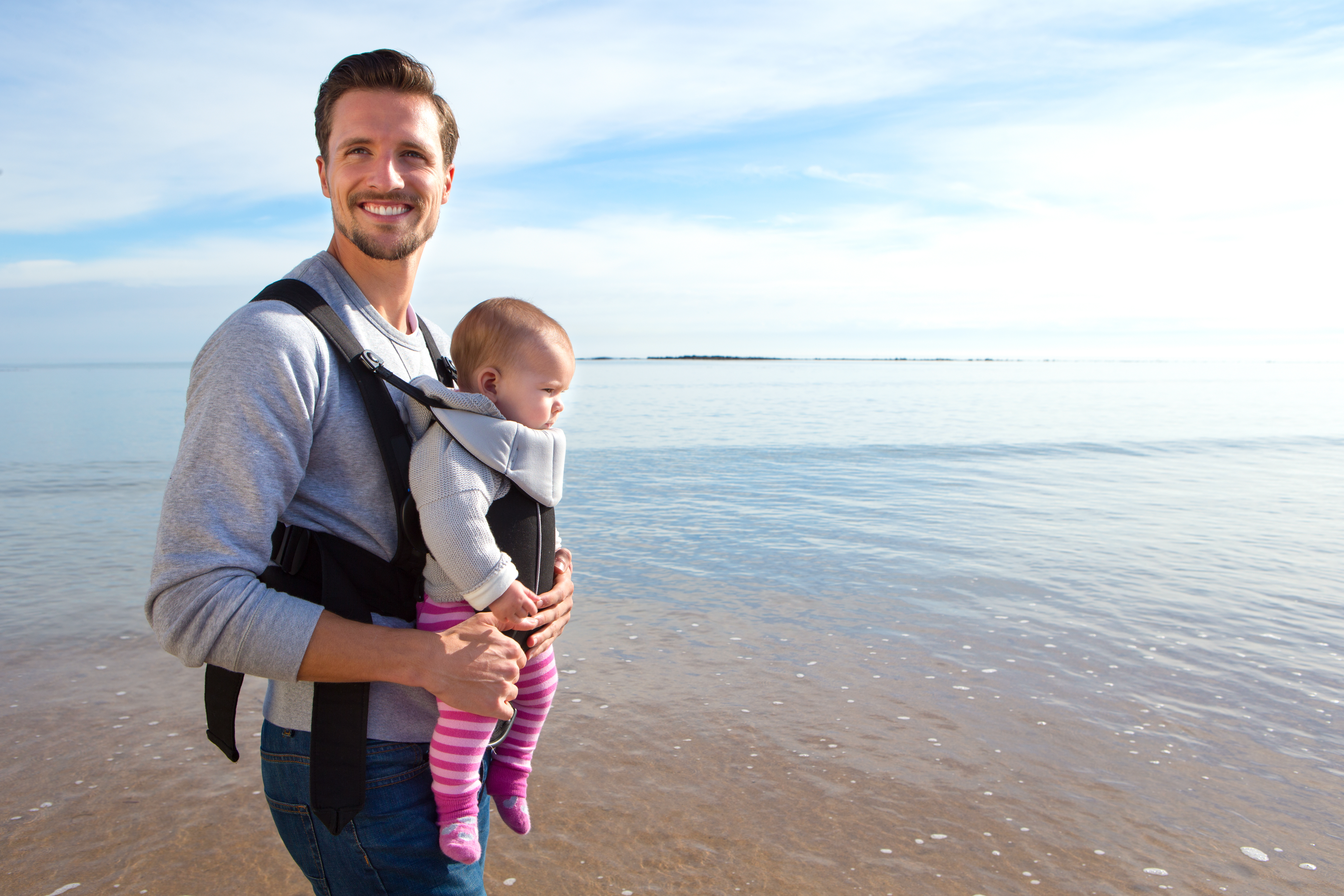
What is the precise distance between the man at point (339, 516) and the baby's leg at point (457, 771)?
39mm

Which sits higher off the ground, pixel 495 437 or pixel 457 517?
pixel 495 437

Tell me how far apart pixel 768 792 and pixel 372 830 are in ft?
9.91

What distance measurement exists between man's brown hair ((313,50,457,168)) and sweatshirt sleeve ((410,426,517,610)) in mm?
820

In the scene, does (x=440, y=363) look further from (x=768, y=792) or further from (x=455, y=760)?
(x=768, y=792)

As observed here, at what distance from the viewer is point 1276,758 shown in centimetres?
480

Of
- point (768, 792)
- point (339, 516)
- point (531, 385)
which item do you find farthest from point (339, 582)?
point (768, 792)

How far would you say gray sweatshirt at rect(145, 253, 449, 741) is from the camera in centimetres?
150

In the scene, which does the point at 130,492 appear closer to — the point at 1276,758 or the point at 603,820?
the point at 603,820

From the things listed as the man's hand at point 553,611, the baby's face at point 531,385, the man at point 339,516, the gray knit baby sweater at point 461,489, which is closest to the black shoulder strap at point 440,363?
the man at point 339,516

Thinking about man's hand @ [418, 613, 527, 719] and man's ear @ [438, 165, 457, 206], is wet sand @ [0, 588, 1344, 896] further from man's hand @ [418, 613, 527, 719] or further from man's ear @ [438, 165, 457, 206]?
man's ear @ [438, 165, 457, 206]

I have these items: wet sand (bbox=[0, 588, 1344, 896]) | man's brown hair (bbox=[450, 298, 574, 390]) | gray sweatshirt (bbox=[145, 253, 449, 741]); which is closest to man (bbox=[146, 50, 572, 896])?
gray sweatshirt (bbox=[145, 253, 449, 741])

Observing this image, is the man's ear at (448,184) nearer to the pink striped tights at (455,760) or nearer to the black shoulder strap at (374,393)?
the black shoulder strap at (374,393)

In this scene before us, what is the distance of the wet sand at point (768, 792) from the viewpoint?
369cm

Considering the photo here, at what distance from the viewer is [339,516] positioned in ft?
5.74
